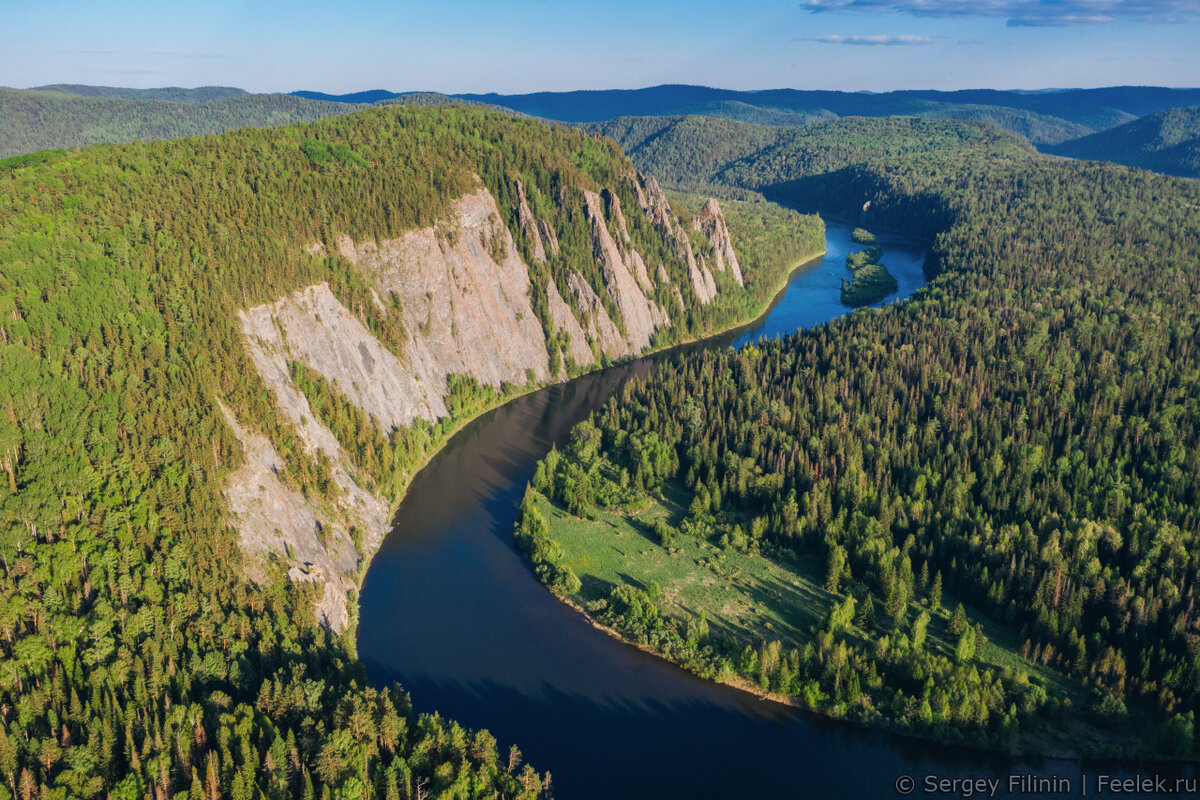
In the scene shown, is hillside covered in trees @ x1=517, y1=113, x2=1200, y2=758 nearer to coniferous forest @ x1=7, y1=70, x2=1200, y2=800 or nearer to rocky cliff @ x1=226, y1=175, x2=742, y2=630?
coniferous forest @ x1=7, y1=70, x2=1200, y2=800

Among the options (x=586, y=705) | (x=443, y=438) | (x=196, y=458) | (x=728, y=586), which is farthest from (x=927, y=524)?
(x=196, y=458)

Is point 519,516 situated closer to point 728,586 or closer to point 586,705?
point 728,586

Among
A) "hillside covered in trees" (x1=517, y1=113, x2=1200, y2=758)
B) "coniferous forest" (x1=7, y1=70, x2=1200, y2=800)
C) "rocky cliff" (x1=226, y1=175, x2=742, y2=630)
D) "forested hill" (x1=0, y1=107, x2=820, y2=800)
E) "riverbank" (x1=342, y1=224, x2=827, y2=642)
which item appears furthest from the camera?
"rocky cliff" (x1=226, y1=175, x2=742, y2=630)

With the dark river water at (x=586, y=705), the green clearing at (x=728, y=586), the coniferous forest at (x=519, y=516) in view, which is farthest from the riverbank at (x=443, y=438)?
the green clearing at (x=728, y=586)

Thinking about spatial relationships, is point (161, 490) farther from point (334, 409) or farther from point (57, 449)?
point (334, 409)

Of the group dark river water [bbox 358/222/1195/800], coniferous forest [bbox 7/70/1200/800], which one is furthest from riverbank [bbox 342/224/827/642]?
coniferous forest [bbox 7/70/1200/800]

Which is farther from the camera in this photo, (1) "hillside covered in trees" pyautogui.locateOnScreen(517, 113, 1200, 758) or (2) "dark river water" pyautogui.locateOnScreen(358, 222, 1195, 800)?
(1) "hillside covered in trees" pyautogui.locateOnScreen(517, 113, 1200, 758)

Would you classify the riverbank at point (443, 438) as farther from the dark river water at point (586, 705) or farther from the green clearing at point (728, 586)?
the green clearing at point (728, 586)
